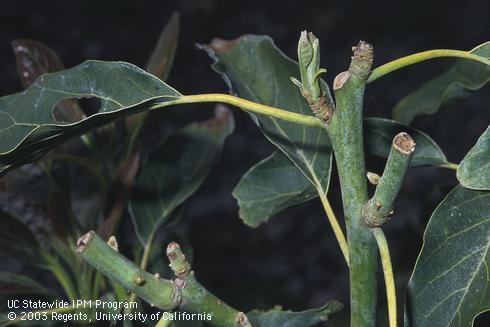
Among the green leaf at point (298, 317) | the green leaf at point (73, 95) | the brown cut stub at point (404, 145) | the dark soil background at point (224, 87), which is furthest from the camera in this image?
the dark soil background at point (224, 87)

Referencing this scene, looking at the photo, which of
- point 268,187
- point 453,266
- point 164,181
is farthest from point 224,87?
point 453,266

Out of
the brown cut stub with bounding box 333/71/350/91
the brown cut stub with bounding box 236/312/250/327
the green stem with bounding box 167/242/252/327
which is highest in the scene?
the brown cut stub with bounding box 333/71/350/91

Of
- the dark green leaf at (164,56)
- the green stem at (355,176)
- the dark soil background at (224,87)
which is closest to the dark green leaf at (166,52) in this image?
the dark green leaf at (164,56)

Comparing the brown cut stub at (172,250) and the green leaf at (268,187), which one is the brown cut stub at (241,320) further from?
the green leaf at (268,187)

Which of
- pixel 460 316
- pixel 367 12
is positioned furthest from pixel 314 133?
pixel 367 12

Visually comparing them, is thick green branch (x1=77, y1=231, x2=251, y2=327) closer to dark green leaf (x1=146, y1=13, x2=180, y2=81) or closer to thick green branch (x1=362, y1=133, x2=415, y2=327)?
thick green branch (x1=362, y1=133, x2=415, y2=327)

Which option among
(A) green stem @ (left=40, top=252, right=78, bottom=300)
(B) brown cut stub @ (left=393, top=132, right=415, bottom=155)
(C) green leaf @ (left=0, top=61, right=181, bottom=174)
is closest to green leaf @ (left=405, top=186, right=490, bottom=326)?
(B) brown cut stub @ (left=393, top=132, right=415, bottom=155)
